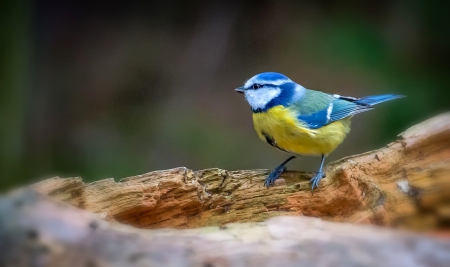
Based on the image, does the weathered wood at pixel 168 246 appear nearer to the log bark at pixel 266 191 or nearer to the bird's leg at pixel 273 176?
the log bark at pixel 266 191

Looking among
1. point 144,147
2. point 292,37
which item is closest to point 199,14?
point 292,37

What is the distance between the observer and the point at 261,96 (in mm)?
1539

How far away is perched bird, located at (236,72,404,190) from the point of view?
1.45 meters

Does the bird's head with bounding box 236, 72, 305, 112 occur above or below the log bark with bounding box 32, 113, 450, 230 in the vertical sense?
above

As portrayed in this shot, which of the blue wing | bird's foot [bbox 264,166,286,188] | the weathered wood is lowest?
bird's foot [bbox 264,166,286,188]

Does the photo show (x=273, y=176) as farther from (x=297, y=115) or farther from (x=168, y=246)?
(x=168, y=246)

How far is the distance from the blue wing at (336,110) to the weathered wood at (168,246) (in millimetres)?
755

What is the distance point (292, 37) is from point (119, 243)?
1.74 meters

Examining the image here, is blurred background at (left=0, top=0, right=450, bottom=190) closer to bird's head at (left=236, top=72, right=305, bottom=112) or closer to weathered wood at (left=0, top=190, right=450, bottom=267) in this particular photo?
bird's head at (left=236, top=72, right=305, bottom=112)

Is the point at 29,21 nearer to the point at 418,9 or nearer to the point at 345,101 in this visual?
the point at 345,101

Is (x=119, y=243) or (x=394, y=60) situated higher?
(x=394, y=60)

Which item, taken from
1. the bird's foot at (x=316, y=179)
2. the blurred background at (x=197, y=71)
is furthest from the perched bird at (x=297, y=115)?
the blurred background at (x=197, y=71)

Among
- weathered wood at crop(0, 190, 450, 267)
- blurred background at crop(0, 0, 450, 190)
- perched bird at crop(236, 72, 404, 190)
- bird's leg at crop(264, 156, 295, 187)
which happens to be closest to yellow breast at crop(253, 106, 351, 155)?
perched bird at crop(236, 72, 404, 190)

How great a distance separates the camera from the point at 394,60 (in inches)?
80.4
